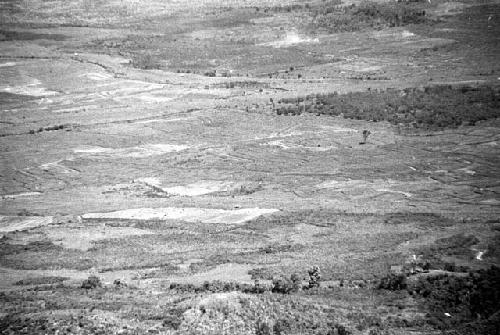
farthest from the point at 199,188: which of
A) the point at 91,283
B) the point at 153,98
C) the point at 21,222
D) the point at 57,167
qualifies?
the point at 153,98

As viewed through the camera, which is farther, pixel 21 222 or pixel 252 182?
pixel 252 182

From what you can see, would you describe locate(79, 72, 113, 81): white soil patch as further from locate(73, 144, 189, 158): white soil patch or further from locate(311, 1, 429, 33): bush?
locate(311, 1, 429, 33): bush

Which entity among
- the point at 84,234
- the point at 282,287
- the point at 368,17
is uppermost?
the point at 368,17

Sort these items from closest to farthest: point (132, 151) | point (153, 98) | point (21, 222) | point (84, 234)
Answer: point (84, 234)
point (21, 222)
point (132, 151)
point (153, 98)

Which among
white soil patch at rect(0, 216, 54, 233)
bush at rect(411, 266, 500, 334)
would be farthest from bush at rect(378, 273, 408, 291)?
white soil patch at rect(0, 216, 54, 233)

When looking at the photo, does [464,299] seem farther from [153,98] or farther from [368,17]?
[368,17]

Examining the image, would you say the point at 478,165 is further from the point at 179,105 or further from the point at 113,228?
the point at 179,105

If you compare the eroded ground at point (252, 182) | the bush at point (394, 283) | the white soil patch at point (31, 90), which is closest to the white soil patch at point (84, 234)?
the eroded ground at point (252, 182)
